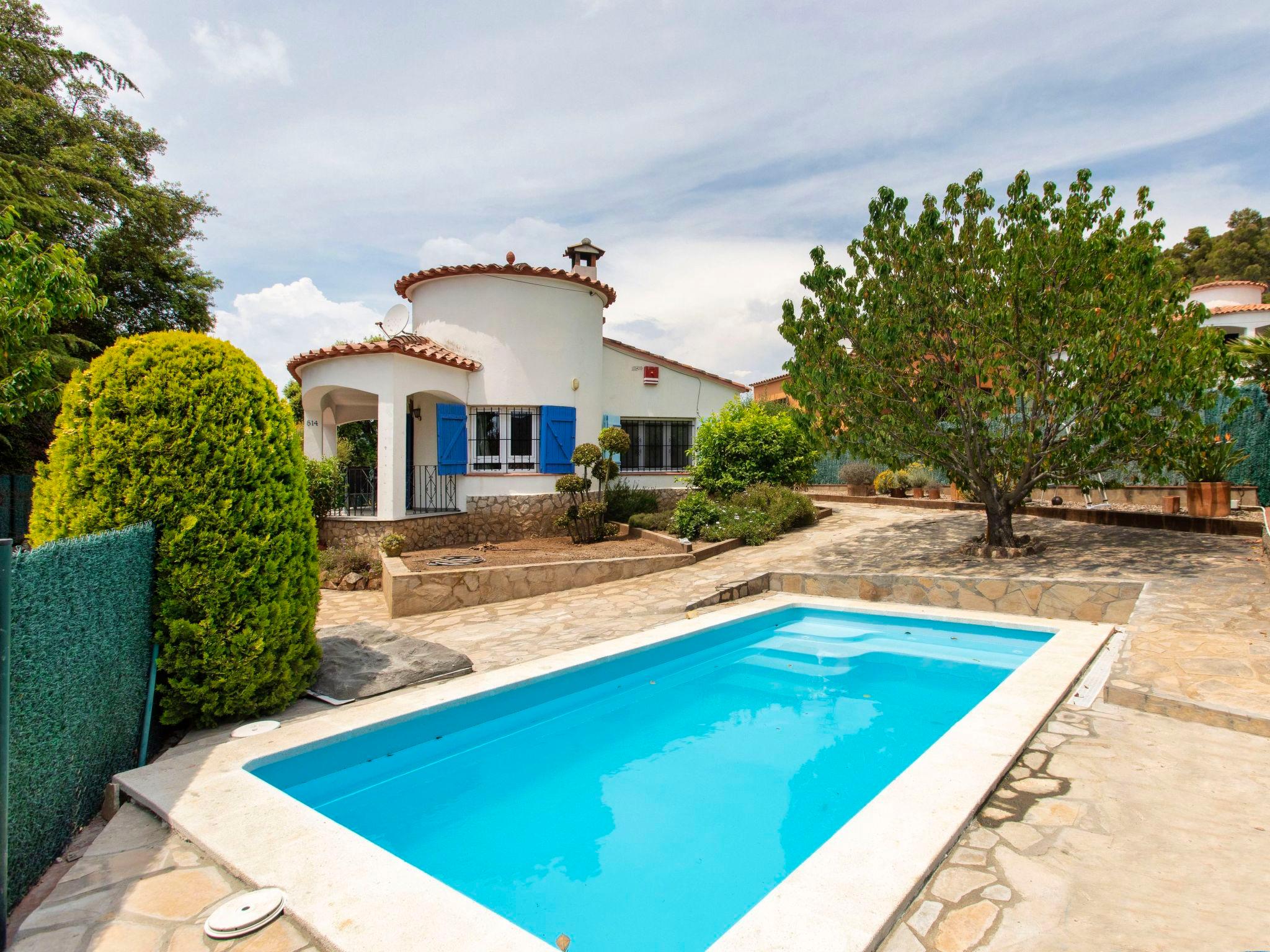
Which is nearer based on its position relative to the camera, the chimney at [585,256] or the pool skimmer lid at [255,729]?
the pool skimmer lid at [255,729]

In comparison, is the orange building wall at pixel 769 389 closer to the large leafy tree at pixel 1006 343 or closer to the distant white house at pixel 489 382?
the distant white house at pixel 489 382

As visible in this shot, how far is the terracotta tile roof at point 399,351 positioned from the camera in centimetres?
1302

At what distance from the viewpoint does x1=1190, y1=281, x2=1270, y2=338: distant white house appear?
2464cm

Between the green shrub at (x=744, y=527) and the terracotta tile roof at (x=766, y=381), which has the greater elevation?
the terracotta tile roof at (x=766, y=381)

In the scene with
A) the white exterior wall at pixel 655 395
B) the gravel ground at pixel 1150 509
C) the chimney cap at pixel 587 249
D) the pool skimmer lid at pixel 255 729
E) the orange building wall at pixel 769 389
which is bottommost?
the pool skimmer lid at pixel 255 729

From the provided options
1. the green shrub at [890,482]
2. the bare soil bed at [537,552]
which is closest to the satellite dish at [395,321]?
the bare soil bed at [537,552]

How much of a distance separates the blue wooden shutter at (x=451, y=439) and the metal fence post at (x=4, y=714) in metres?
12.4

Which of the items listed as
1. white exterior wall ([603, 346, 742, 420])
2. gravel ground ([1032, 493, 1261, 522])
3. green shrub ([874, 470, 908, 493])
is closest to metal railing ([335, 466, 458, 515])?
white exterior wall ([603, 346, 742, 420])

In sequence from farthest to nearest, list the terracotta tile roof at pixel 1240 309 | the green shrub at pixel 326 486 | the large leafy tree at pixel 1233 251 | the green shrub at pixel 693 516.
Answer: the large leafy tree at pixel 1233 251
the terracotta tile roof at pixel 1240 309
the green shrub at pixel 693 516
the green shrub at pixel 326 486

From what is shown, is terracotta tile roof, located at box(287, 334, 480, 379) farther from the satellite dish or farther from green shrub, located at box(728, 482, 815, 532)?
green shrub, located at box(728, 482, 815, 532)

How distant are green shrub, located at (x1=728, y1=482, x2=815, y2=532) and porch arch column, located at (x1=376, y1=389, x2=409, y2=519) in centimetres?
715

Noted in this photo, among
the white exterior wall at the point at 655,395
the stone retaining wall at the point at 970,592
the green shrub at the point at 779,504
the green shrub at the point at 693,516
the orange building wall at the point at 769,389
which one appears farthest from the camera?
the orange building wall at the point at 769,389

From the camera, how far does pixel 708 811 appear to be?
443cm

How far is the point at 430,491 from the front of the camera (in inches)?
612
